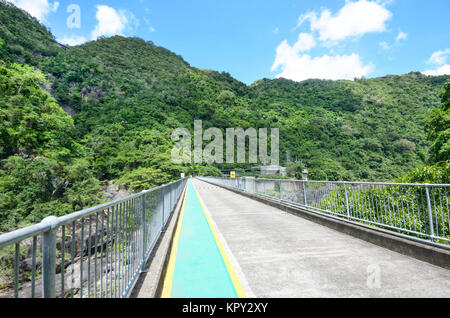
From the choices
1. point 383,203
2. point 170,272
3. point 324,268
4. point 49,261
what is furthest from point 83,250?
point 383,203

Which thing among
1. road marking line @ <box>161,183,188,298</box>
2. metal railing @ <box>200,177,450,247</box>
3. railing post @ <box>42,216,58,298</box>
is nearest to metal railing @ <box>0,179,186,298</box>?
railing post @ <box>42,216,58,298</box>

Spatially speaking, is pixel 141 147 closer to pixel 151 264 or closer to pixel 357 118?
pixel 151 264

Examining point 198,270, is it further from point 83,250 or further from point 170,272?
point 83,250

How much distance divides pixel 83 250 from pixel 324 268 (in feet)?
12.8

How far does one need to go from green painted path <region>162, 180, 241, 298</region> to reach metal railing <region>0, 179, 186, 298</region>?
62cm

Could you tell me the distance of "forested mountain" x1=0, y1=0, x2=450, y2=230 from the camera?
41375 mm

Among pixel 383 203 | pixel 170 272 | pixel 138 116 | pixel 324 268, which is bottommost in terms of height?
pixel 170 272

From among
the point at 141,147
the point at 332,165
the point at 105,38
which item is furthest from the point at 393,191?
the point at 105,38

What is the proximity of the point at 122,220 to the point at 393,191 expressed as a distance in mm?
6045

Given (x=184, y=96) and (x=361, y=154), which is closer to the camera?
(x=361, y=154)

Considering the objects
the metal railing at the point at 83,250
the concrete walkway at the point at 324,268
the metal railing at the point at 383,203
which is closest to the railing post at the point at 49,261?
the metal railing at the point at 83,250

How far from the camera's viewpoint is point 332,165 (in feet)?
325

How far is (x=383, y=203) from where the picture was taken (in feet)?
21.4
